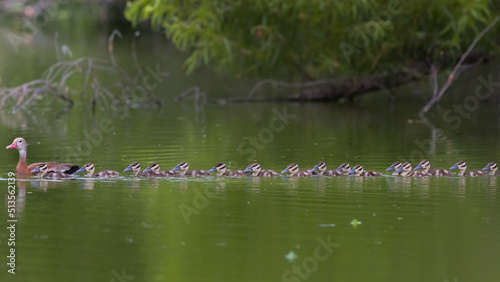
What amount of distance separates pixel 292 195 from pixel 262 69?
500 inches

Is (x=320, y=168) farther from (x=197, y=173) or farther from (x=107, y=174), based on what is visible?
(x=107, y=174)

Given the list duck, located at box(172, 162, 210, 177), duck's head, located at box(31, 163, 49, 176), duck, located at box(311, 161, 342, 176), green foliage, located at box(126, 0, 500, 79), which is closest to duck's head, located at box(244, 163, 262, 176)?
duck, located at box(172, 162, 210, 177)

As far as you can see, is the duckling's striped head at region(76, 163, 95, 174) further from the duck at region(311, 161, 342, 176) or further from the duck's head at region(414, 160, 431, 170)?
the duck's head at region(414, 160, 431, 170)

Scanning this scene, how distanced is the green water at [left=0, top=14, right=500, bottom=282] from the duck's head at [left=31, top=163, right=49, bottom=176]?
23cm

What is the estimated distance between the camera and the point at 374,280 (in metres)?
7.94

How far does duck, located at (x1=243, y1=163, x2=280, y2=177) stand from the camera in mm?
12867

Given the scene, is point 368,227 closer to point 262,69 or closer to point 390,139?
point 390,139

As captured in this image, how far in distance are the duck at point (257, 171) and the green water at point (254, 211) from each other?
21 centimetres

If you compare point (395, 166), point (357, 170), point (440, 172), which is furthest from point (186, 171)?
point (440, 172)

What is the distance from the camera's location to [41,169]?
1268 centimetres

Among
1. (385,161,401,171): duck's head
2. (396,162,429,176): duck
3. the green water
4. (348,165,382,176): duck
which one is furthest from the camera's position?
(385,161,401,171): duck's head

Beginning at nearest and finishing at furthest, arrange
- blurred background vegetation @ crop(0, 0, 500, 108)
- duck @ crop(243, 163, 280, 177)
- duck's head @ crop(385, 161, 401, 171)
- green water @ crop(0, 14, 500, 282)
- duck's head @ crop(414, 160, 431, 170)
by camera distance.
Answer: green water @ crop(0, 14, 500, 282) → duck @ crop(243, 163, 280, 177) → duck's head @ crop(385, 161, 401, 171) → duck's head @ crop(414, 160, 431, 170) → blurred background vegetation @ crop(0, 0, 500, 108)

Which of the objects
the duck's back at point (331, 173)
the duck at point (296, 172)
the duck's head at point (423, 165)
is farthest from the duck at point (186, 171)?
the duck's head at point (423, 165)

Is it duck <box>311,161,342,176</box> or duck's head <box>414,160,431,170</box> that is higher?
duck's head <box>414,160,431,170</box>
